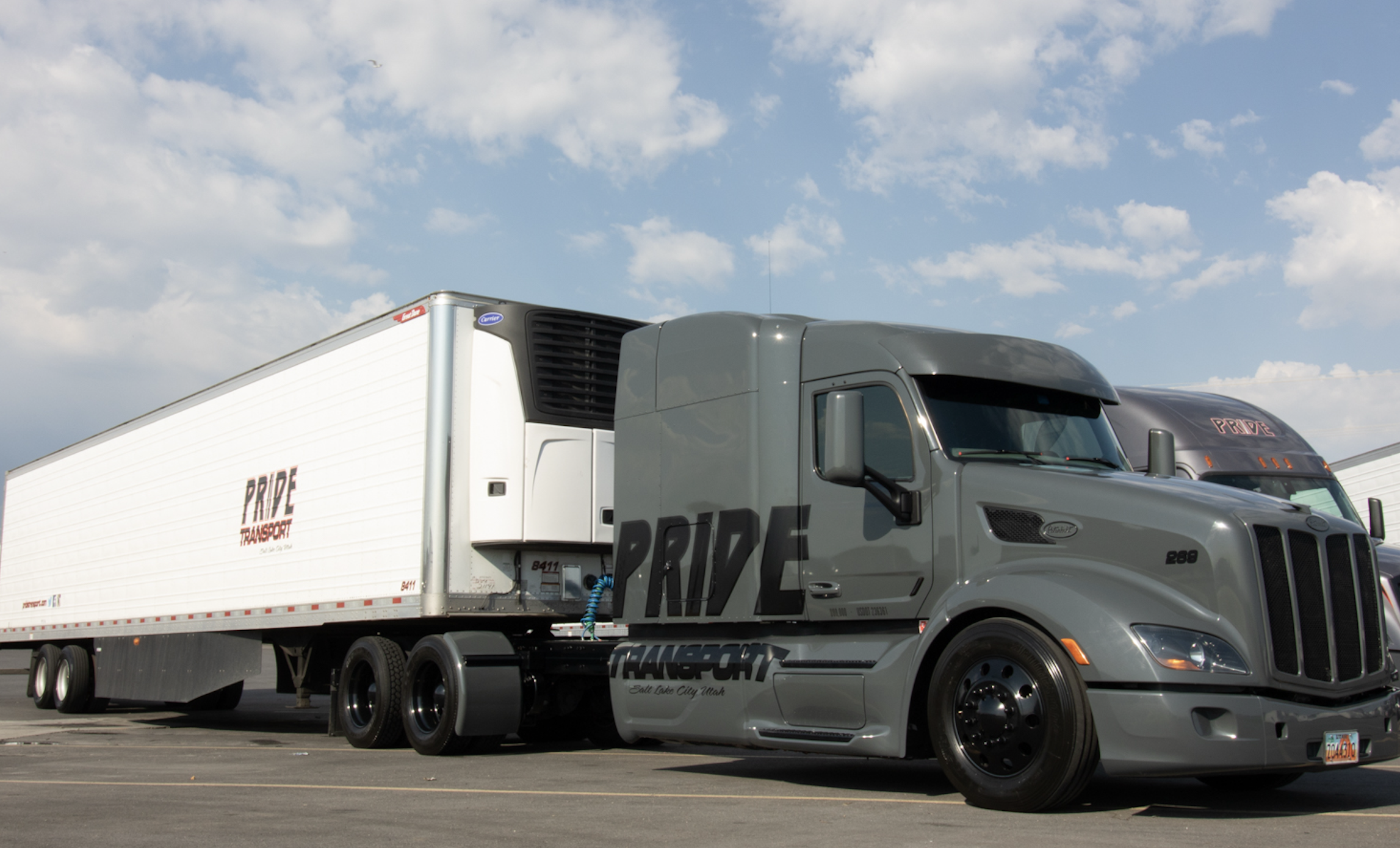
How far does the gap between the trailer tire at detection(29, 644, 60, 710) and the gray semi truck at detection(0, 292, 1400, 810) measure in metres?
6.13

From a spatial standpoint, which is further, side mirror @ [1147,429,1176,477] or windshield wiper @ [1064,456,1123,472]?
side mirror @ [1147,429,1176,477]

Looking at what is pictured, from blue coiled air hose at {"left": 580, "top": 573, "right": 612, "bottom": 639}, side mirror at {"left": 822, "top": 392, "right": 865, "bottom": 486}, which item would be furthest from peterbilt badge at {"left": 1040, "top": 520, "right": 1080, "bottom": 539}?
blue coiled air hose at {"left": 580, "top": 573, "right": 612, "bottom": 639}

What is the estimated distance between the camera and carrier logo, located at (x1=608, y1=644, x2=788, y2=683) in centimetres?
839

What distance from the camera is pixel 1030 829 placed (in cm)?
605

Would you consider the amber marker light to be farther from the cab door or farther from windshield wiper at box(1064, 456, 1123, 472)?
windshield wiper at box(1064, 456, 1123, 472)

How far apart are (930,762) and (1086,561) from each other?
4.03 metres

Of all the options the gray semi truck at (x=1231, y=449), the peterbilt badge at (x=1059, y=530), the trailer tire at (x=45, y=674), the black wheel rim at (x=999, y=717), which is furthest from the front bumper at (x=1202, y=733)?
the trailer tire at (x=45, y=674)

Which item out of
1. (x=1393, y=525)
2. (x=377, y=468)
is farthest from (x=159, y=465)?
(x=1393, y=525)

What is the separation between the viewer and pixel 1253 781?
7668mm

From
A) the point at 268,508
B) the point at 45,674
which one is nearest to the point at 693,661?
the point at 268,508

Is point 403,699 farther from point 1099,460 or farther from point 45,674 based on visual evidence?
point 45,674

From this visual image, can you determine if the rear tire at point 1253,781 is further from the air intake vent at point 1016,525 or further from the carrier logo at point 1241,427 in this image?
the carrier logo at point 1241,427

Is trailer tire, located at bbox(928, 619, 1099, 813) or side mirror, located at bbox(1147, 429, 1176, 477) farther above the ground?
side mirror, located at bbox(1147, 429, 1176, 477)

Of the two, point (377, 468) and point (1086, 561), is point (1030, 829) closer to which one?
point (1086, 561)
